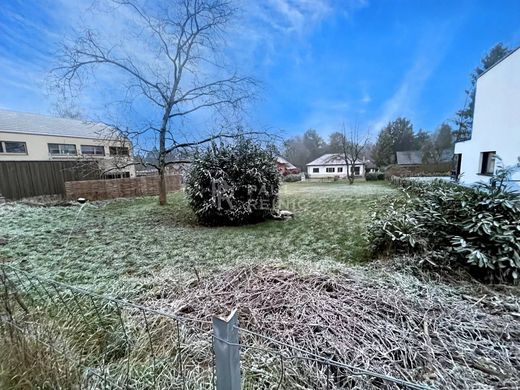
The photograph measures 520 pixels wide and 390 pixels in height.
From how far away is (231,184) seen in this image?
5863 mm

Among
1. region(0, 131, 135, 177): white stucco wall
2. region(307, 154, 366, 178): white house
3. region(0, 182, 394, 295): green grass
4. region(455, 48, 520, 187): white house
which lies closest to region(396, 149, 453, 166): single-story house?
region(307, 154, 366, 178): white house

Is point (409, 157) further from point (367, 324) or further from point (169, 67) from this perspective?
point (367, 324)

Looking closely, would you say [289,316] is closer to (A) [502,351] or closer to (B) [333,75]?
(A) [502,351]

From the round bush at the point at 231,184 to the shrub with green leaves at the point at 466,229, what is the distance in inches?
119

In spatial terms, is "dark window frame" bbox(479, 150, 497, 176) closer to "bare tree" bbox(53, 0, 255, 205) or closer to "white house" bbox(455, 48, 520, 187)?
"white house" bbox(455, 48, 520, 187)

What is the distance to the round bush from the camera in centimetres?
585

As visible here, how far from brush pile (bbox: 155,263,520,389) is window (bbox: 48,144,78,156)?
1772 cm

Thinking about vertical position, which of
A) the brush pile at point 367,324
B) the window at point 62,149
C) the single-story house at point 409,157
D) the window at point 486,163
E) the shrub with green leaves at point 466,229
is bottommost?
the brush pile at point 367,324

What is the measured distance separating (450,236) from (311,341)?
226 centimetres

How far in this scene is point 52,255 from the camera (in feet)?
12.8

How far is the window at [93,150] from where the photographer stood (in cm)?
1692

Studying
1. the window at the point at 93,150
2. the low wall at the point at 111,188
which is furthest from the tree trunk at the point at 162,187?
the window at the point at 93,150

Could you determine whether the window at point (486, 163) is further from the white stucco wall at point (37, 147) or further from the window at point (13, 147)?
the window at point (13, 147)

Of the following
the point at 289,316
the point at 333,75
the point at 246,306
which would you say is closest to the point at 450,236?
the point at 289,316
